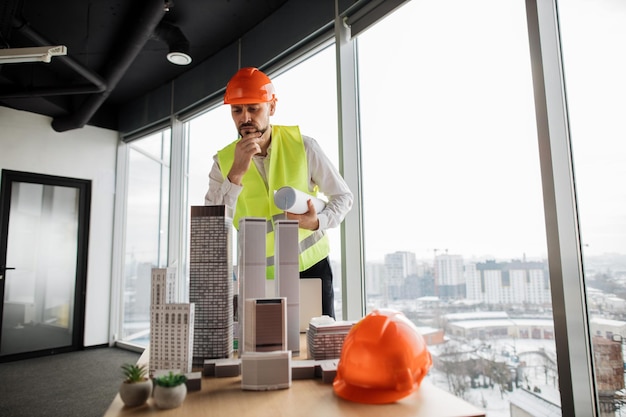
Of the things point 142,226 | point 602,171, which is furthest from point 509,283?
point 142,226

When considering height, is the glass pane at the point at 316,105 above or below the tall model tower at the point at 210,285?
above

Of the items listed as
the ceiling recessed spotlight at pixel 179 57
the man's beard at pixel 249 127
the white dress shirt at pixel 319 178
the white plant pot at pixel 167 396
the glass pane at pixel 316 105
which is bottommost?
the white plant pot at pixel 167 396

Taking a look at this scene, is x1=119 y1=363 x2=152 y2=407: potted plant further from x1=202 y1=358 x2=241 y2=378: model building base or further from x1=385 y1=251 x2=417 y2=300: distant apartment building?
x1=385 y1=251 x2=417 y2=300: distant apartment building

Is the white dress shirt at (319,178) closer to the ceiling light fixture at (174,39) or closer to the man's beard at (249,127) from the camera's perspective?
Result: the man's beard at (249,127)

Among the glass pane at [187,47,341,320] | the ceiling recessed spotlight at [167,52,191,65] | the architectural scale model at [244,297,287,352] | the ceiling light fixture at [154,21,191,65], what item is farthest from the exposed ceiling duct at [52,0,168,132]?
the architectural scale model at [244,297,287,352]

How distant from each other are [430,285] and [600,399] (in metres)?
0.93

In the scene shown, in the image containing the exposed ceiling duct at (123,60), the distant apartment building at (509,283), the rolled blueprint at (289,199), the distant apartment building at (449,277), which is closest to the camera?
the rolled blueprint at (289,199)

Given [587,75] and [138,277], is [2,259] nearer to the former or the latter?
[138,277]

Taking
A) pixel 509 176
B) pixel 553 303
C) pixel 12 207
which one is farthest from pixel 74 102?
pixel 553 303

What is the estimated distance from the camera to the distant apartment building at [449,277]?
86.5 inches

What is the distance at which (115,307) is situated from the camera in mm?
6129

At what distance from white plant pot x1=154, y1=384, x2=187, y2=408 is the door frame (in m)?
5.61

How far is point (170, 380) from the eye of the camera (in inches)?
32.3

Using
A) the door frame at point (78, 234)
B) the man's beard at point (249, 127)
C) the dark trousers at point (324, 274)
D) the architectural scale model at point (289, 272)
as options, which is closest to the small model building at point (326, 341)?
the architectural scale model at point (289, 272)
